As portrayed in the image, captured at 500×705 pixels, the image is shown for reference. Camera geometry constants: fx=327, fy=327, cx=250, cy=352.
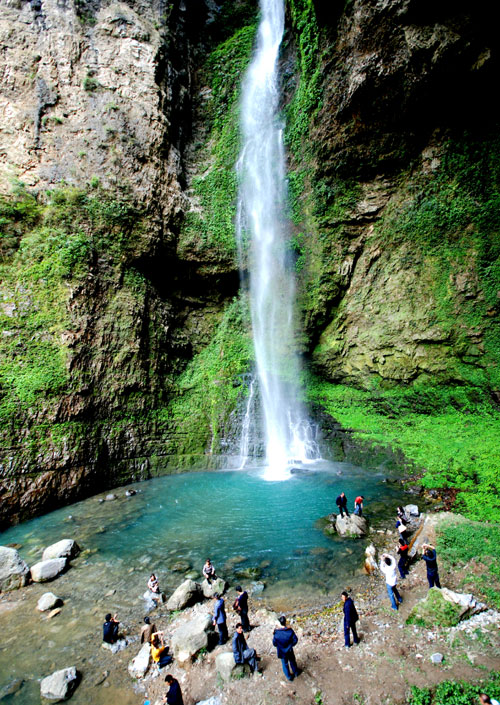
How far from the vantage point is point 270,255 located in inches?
765

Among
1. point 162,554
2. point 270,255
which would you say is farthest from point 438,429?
point 270,255

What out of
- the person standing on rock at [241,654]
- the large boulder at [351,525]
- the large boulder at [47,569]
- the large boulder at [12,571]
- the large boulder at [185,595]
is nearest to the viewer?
the person standing on rock at [241,654]

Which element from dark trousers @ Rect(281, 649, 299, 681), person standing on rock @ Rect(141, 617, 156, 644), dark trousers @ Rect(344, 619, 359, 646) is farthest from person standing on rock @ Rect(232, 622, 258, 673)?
person standing on rock @ Rect(141, 617, 156, 644)

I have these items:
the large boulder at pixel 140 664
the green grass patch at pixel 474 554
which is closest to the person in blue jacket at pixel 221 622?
the large boulder at pixel 140 664

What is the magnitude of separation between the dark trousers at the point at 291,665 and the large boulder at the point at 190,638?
4.49ft

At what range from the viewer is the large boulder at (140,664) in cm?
489

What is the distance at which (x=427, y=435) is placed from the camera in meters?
13.4

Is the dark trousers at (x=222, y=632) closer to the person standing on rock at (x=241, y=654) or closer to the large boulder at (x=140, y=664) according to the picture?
the person standing on rock at (x=241, y=654)

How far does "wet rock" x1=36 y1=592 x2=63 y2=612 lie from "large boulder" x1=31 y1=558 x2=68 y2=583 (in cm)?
89

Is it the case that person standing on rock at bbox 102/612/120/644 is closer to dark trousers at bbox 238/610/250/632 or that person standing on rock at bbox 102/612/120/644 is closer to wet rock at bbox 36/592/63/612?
wet rock at bbox 36/592/63/612

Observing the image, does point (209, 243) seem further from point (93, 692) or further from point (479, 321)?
point (93, 692)

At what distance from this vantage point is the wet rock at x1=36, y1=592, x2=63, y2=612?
6566mm

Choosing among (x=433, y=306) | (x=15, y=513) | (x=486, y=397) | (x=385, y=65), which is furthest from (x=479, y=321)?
(x=15, y=513)

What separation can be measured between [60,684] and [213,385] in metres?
13.6
